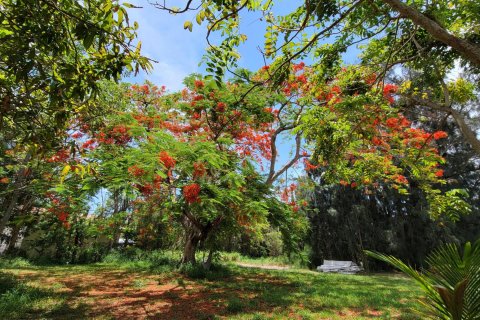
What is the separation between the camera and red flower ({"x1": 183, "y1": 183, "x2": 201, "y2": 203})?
22.3ft

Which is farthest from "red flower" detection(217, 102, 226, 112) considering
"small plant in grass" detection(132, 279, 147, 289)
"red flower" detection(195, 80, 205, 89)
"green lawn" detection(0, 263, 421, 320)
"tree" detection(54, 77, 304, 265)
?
"small plant in grass" detection(132, 279, 147, 289)

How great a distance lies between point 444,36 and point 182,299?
7.21 metres

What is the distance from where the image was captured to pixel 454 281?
2111mm

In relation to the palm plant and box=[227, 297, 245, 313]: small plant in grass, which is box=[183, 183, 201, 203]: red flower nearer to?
box=[227, 297, 245, 313]: small plant in grass

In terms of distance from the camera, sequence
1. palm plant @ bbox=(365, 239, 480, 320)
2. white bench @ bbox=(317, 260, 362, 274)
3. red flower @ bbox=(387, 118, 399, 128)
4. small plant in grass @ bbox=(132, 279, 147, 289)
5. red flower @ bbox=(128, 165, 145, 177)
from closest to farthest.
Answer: palm plant @ bbox=(365, 239, 480, 320)
red flower @ bbox=(128, 165, 145, 177)
red flower @ bbox=(387, 118, 399, 128)
small plant in grass @ bbox=(132, 279, 147, 289)
white bench @ bbox=(317, 260, 362, 274)

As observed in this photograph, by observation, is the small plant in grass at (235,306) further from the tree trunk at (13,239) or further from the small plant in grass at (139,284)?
the tree trunk at (13,239)

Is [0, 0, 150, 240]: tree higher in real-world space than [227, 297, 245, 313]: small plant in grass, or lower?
higher

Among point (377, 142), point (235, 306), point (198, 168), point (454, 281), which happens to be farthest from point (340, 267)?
point (454, 281)

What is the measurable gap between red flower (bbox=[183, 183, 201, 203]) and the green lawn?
238cm

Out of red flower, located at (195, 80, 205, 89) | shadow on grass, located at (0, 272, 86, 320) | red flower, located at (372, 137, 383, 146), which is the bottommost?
shadow on grass, located at (0, 272, 86, 320)

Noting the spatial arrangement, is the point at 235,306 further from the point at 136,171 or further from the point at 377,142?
the point at 377,142

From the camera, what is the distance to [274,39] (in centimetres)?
384

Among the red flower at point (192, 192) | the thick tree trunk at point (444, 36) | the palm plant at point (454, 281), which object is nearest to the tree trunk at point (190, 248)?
the red flower at point (192, 192)

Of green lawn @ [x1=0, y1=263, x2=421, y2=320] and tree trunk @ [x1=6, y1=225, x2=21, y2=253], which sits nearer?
green lawn @ [x1=0, y1=263, x2=421, y2=320]
